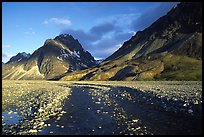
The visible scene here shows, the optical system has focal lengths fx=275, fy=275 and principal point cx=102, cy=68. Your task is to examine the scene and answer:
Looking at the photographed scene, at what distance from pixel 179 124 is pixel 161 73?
A: 15483 centimetres

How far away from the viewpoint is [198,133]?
1722 cm

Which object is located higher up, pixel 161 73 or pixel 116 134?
pixel 161 73

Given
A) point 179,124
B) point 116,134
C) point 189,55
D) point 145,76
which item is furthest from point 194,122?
point 189,55

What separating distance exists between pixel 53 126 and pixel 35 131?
2096 mm

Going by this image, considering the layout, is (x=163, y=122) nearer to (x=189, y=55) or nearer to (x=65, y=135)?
(x=65, y=135)

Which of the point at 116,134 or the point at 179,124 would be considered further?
the point at 179,124

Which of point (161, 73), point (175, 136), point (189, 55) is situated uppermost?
point (189, 55)

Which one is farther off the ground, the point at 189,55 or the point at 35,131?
the point at 189,55

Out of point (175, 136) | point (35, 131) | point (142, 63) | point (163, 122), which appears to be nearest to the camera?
point (175, 136)

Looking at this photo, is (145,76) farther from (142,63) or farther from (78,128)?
(78,128)

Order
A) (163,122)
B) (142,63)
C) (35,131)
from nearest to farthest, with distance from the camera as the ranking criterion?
(35,131), (163,122), (142,63)

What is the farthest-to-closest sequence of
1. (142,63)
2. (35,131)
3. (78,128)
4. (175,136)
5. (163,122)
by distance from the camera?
(142,63) → (163,122) → (78,128) → (35,131) → (175,136)

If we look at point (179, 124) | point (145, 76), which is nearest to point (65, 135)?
point (179, 124)

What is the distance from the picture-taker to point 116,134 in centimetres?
1759
